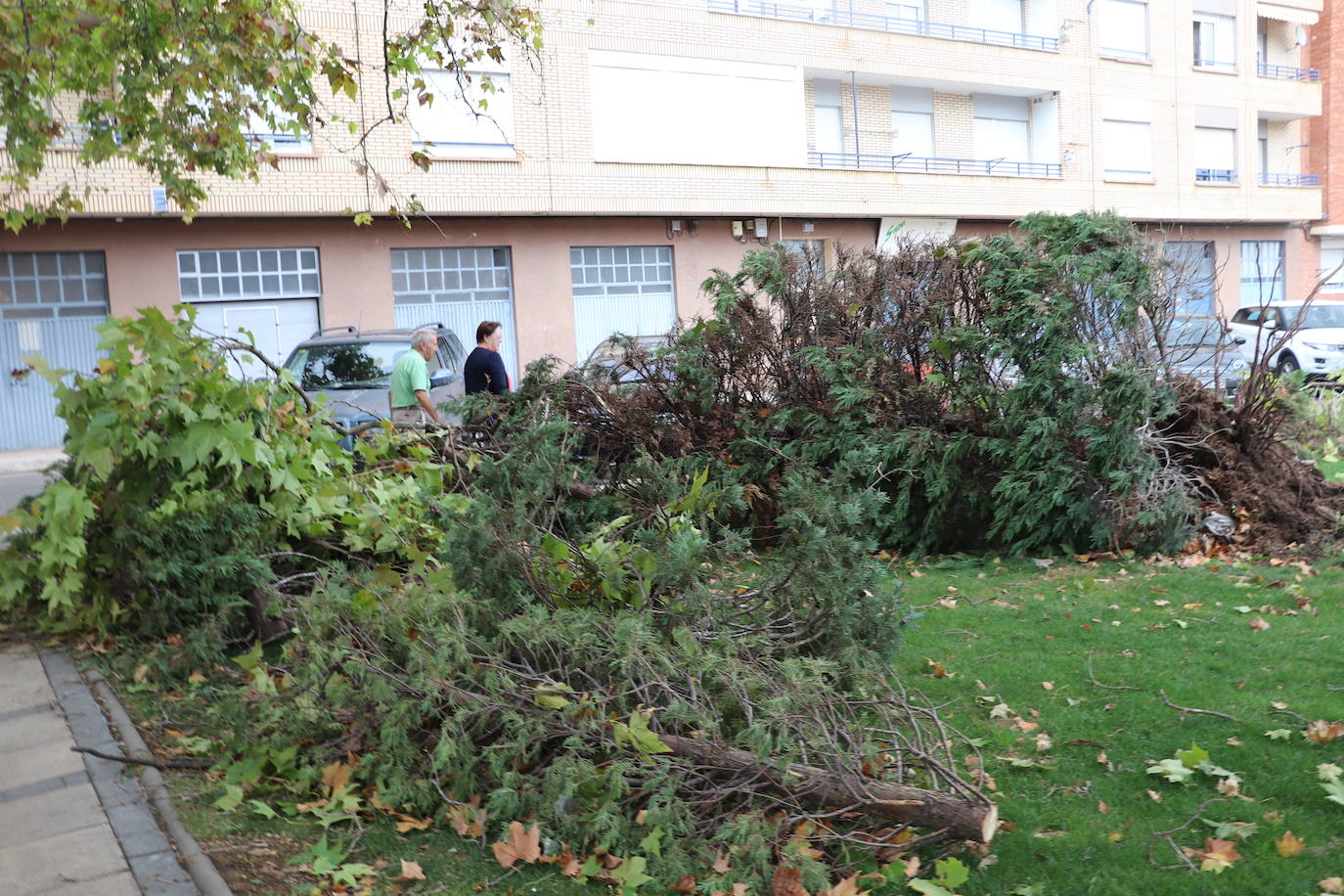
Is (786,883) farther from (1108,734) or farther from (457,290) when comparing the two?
(457,290)

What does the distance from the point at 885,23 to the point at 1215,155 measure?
13.0 m

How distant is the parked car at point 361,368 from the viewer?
12375 millimetres

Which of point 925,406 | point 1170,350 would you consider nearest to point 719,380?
point 925,406

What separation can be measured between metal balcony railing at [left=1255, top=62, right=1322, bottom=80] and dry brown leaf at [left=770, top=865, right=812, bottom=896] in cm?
3951

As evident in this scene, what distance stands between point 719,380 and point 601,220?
16959 millimetres

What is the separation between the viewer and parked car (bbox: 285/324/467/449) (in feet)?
40.6

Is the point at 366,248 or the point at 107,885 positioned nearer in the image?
the point at 107,885

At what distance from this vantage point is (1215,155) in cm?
3500

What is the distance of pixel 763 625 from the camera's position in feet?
16.3

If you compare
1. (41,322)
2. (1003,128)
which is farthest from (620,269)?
(1003,128)

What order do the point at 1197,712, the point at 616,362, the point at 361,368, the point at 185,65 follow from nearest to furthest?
the point at 1197,712 < the point at 185,65 < the point at 616,362 < the point at 361,368

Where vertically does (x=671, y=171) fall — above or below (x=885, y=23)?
below

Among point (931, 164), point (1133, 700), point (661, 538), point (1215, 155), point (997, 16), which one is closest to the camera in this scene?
point (661, 538)

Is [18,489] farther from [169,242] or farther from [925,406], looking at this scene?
[925,406]
